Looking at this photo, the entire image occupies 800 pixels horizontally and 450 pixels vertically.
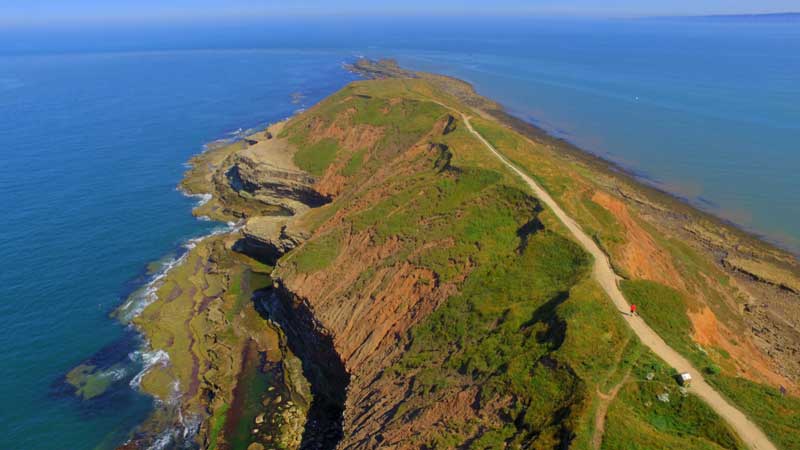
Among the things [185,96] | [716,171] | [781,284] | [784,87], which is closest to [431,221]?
[781,284]

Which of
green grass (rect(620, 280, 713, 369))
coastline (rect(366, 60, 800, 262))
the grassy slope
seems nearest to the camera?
the grassy slope

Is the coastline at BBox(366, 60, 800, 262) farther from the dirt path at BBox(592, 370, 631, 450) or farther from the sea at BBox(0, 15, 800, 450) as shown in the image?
the dirt path at BBox(592, 370, 631, 450)

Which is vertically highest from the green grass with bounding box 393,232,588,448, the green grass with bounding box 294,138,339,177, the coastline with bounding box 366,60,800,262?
the green grass with bounding box 393,232,588,448

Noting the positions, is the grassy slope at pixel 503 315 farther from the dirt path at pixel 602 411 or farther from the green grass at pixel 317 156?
the green grass at pixel 317 156

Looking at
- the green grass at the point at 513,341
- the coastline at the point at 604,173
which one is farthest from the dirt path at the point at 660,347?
the coastline at the point at 604,173

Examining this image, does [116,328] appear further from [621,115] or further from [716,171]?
[621,115]

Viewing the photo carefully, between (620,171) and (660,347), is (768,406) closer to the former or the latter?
(660,347)

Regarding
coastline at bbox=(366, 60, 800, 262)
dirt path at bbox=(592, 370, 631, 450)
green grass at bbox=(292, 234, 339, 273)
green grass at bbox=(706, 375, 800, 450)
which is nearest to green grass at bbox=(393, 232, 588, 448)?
dirt path at bbox=(592, 370, 631, 450)
